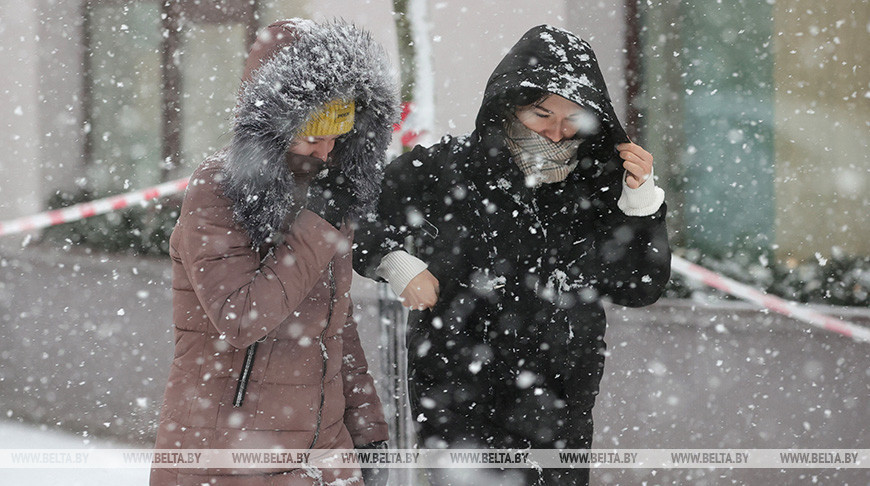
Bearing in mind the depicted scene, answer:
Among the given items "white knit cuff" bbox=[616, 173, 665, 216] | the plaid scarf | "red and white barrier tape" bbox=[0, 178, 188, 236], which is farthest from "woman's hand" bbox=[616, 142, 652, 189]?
"red and white barrier tape" bbox=[0, 178, 188, 236]

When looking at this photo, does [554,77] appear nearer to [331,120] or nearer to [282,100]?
[331,120]

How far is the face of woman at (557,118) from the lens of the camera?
2436 millimetres

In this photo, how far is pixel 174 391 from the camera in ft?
6.86

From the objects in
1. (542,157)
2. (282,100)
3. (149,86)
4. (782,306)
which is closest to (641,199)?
(542,157)

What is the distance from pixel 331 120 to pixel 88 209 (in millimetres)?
3904

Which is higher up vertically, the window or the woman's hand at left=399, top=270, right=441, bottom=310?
the woman's hand at left=399, top=270, right=441, bottom=310

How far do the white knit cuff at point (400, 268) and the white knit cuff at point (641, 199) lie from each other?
64cm

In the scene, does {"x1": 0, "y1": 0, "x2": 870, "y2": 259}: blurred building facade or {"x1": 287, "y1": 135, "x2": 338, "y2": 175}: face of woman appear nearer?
{"x1": 287, "y1": 135, "x2": 338, "y2": 175}: face of woman

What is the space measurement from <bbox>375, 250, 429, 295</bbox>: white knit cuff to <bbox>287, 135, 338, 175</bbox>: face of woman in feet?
1.39

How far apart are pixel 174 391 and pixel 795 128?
397 centimetres

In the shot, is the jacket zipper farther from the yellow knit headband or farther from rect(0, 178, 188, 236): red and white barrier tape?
rect(0, 178, 188, 236): red and white barrier tape

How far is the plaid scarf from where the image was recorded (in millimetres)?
2438

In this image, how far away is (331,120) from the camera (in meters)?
2.17

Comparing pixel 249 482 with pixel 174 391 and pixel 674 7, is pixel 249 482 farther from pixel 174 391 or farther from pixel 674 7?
pixel 674 7
